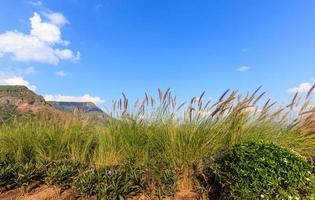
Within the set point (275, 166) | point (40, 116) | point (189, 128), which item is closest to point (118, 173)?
point (189, 128)

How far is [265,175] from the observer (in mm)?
3922

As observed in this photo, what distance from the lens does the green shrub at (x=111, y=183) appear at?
4.43 m

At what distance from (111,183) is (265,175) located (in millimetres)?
2021

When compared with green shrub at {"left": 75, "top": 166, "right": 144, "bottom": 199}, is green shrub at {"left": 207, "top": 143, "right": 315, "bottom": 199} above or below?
above

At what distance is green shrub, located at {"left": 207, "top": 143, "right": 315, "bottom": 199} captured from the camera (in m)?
3.88

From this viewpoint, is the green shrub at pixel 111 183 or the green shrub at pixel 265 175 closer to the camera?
the green shrub at pixel 265 175

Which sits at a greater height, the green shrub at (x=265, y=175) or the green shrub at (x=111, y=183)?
the green shrub at (x=265, y=175)

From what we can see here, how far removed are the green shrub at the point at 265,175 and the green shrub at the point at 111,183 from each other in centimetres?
120

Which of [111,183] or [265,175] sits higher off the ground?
[265,175]

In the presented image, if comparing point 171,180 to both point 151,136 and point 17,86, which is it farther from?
point 17,86

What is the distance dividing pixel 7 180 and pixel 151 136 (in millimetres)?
2346

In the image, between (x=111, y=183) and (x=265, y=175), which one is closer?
(x=265, y=175)

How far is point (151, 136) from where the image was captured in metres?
5.56

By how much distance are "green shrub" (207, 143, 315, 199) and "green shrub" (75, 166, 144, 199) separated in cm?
120
